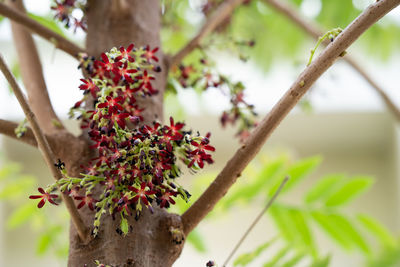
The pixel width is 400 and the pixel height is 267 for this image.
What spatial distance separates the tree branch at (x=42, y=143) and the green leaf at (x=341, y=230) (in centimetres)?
70

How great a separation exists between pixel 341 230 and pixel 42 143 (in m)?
0.79

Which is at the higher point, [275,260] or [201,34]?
[201,34]

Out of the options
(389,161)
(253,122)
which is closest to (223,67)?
(389,161)

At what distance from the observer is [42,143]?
0.57 meters

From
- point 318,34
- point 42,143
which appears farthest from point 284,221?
point 42,143

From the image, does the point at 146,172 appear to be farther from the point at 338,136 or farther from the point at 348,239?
the point at 338,136

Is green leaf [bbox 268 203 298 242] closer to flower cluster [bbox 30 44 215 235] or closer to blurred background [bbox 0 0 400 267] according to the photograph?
blurred background [bbox 0 0 400 267]

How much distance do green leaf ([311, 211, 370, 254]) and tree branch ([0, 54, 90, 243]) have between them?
2.29 ft

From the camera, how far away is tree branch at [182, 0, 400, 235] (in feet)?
1.85

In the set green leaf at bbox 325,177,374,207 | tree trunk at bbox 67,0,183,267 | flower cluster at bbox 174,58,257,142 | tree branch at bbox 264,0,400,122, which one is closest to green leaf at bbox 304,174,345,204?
green leaf at bbox 325,177,374,207

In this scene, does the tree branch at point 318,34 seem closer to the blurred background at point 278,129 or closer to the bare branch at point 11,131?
the blurred background at point 278,129

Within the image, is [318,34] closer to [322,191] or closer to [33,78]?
[322,191]

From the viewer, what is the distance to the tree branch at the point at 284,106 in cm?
56

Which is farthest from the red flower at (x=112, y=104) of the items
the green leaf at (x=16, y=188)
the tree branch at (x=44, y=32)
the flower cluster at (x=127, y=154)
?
the green leaf at (x=16, y=188)
